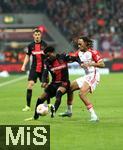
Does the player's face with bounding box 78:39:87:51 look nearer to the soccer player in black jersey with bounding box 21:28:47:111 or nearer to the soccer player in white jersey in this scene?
the soccer player in white jersey

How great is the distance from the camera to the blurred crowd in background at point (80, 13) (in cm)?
5141

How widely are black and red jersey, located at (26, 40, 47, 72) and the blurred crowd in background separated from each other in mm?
30482

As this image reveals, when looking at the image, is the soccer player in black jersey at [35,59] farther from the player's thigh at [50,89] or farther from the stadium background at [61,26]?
the stadium background at [61,26]

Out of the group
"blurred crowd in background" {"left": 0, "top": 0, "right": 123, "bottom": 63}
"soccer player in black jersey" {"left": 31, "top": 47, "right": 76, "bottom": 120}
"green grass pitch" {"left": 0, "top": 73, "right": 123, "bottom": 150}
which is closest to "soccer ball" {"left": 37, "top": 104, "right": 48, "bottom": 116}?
"green grass pitch" {"left": 0, "top": 73, "right": 123, "bottom": 150}

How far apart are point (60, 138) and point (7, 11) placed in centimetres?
4182

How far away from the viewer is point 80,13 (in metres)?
53.3

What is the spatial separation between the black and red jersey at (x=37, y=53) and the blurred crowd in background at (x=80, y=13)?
3048cm

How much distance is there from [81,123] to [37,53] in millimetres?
4830

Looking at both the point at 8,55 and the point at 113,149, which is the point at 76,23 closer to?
the point at 8,55

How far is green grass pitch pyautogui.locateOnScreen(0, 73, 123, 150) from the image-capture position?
12172 mm

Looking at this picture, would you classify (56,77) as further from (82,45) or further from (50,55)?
(82,45)

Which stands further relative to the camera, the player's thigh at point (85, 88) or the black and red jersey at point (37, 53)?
the black and red jersey at point (37, 53)

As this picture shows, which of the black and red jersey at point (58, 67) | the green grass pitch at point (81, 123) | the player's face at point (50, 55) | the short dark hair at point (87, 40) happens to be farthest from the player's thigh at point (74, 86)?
the short dark hair at point (87, 40)

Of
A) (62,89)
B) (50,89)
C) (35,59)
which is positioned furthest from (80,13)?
(62,89)
